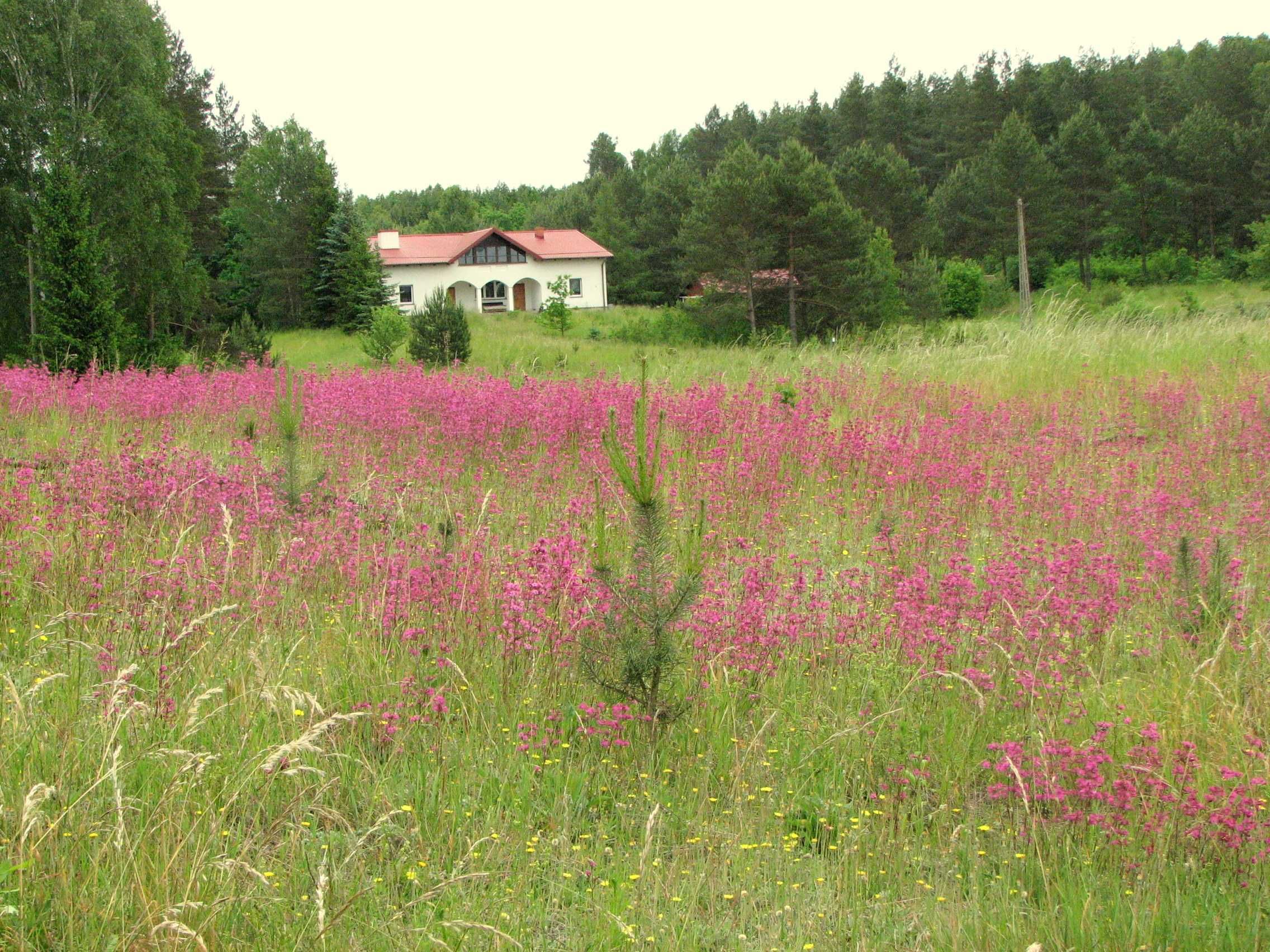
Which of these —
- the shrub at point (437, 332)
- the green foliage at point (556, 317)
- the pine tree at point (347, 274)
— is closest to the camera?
the shrub at point (437, 332)

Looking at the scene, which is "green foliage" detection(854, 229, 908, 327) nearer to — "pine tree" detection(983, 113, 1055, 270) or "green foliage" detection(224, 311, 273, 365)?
"pine tree" detection(983, 113, 1055, 270)

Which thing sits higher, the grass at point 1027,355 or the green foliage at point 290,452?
the grass at point 1027,355

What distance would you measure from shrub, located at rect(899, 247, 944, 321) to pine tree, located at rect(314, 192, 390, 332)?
2322 cm

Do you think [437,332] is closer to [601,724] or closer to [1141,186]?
[601,724]

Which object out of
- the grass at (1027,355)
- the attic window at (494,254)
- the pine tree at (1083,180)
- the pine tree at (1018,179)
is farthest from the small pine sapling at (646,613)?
the attic window at (494,254)

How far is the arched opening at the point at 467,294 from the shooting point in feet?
199

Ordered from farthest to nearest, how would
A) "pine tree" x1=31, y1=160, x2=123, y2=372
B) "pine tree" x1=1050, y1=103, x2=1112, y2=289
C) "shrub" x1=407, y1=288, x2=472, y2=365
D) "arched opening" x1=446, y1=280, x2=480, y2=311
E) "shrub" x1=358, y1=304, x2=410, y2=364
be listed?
"arched opening" x1=446, y1=280, x2=480, y2=311, "pine tree" x1=1050, y1=103, x2=1112, y2=289, "shrub" x1=358, y1=304, x2=410, y2=364, "pine tree" x1=31, y1=160, x2=123, y2=372, "shrub" x1=407, y1=288, x2=472, y2=365

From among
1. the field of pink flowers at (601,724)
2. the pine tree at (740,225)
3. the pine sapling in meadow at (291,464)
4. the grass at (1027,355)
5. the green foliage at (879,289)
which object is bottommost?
the field of pink flowers at (601,724)

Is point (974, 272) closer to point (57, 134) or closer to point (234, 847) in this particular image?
point (57, 134)

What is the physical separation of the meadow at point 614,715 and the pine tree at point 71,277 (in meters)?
23.7

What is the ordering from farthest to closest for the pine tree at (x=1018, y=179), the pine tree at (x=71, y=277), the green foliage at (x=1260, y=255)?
the pine tree at (x=1018, y=179) < the green foliage at (x=1260, y=255) < the pine tree at (x=71, y=277)

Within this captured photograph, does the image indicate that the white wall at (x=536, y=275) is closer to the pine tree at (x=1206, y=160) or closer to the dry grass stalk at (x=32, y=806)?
the pine tree at (x=1206, y=160)

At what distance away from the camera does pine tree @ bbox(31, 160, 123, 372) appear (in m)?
28.1

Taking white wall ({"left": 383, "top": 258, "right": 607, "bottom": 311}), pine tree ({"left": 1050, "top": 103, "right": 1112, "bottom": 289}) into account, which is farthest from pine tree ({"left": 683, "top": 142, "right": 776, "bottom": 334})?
pine tree ({"left": 1050, "top": 103, "right": 1112, "bottom": 289})
